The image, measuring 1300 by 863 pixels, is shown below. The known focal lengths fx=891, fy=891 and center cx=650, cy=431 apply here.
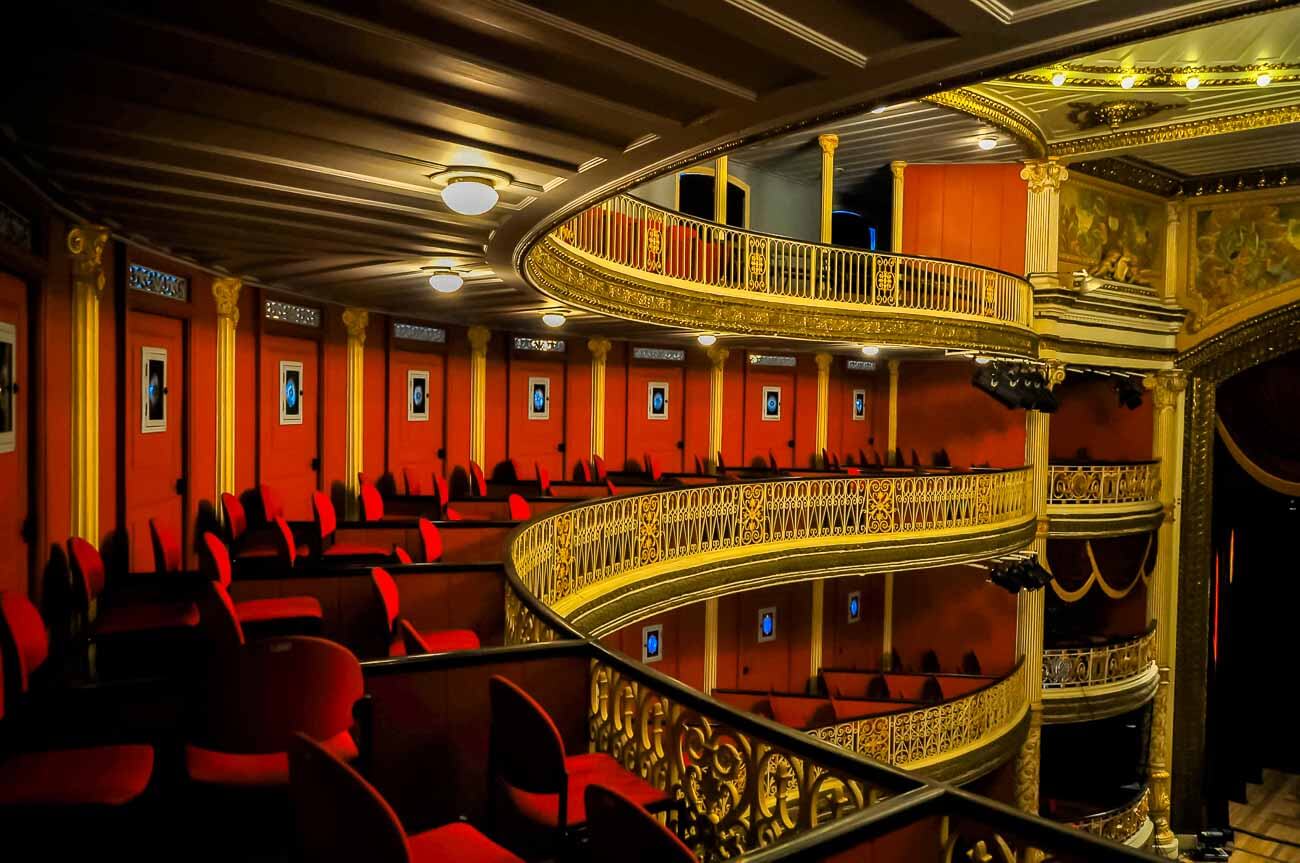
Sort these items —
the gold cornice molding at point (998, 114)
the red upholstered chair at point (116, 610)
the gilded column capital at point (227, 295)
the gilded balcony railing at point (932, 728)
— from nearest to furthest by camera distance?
the red upholstered chair at point (116, 610), the gilded column capital at point (227, 295), the gilded balcony railing at point (932, 728), the gold cornice molding at point (998, 114)

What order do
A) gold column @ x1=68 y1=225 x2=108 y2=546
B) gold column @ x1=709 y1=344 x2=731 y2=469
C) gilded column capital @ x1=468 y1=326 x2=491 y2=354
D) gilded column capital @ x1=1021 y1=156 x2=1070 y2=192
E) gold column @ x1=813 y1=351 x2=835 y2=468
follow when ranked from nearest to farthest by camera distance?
gold column @ x1=68 y1=225 x2=108 y2=546
gilded column capital @ x1=468 y1=326 x2=491 y2=354
gilded column capital @ x1=1021 y1=156 x2=1070 y2=192
gold column @ x1=709 y1=344 x2=731 y2=469
gold column @ x1=813 y1=351 x2=835 y2=468

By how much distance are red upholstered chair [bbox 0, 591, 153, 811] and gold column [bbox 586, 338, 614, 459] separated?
10872mm

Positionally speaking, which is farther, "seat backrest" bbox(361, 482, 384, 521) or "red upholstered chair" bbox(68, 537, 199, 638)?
"seat backrest" bbox(361, 482, 384, 521)

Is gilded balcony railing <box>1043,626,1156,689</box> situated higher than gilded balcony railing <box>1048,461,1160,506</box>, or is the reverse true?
gilded balcony railing <box>1048,461,1160,506</box>

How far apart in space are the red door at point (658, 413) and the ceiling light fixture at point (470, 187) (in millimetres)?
10508

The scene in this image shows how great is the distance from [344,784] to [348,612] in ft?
12.7

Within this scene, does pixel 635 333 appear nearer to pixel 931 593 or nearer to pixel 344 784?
pixel 931 593

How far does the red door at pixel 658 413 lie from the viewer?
14812 millimetres

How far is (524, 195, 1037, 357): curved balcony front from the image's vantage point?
8641 mm

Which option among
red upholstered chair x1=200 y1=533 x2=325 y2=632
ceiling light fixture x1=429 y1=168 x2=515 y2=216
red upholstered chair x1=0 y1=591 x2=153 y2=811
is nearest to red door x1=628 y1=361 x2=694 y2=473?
red upholstered chair x1=200 y1=533 x2=325 y2=632

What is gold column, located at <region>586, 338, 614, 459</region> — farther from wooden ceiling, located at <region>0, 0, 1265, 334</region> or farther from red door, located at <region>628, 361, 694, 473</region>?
wooden ceiling, located at <region>0, 0, 1265, 334</region>

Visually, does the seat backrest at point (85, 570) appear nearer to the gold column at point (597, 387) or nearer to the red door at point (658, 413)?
the gold column at point (597, 387)

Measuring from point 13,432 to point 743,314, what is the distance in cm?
818

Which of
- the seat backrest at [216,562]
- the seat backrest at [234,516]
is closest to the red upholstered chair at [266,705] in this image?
the seat backrest at [216,562]
